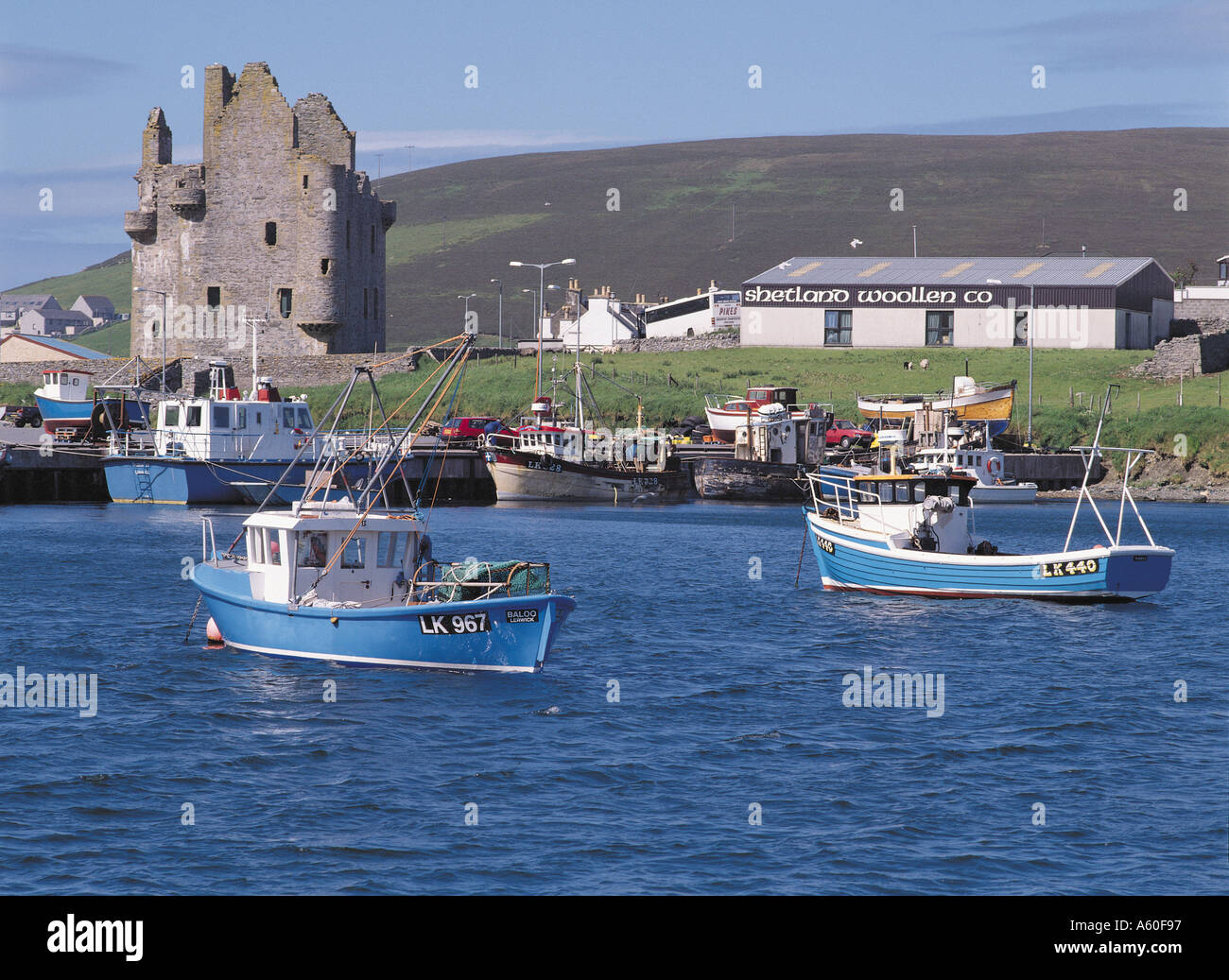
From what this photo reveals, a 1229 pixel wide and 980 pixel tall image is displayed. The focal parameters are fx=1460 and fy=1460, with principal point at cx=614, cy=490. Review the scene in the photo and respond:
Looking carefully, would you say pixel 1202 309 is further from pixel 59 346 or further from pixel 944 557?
pixel 59 346

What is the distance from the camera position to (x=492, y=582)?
25.2 m

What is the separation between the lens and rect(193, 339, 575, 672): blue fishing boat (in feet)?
82.6

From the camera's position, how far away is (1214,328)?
10888cm

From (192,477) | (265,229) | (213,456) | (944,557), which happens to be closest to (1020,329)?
(265,229)

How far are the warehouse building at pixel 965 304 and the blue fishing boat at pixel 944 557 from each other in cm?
6273

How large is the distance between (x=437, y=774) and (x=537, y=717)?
3677mm

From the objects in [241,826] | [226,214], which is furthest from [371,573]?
[226,214]

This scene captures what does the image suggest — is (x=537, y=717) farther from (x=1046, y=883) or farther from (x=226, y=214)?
(x=226, y=214)

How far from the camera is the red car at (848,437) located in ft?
269

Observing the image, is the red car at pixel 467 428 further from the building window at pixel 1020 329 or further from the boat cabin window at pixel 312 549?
the boat cabin window at pixel 312 549

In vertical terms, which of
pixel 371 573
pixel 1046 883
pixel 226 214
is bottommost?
pixel 1046 883
